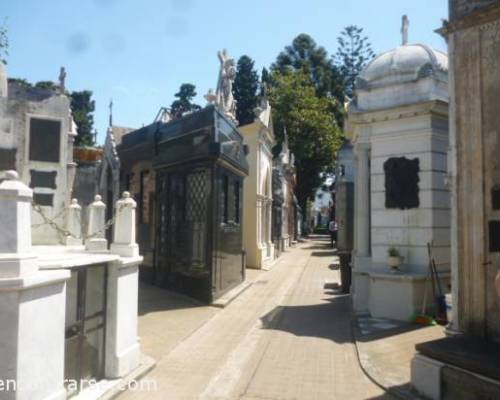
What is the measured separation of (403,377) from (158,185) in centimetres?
892

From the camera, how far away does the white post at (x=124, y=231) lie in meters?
6.02

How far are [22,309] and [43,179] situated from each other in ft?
34.6

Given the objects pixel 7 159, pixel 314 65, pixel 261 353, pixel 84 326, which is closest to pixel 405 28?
pixel 261 353

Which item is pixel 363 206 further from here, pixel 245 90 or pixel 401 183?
pixel 245 90

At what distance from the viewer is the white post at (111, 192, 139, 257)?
237 inches

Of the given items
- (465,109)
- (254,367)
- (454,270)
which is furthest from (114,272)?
(465,109)

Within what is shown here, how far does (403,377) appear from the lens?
234 inches

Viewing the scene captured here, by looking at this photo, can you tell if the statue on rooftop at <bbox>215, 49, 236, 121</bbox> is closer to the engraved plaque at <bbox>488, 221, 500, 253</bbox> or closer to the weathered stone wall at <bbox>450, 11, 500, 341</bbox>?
the weathered stone wall at <bbox>450, 11, 500, 341</bbox>

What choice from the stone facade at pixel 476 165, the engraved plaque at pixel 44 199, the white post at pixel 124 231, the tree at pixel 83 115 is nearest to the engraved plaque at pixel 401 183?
the stone facade at pixel 476 165

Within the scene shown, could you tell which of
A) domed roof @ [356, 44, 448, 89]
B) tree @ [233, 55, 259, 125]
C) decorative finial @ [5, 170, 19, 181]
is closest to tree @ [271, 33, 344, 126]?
tree @ [233, 55, 259, 125]

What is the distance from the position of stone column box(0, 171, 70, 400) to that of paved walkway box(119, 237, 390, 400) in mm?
1486

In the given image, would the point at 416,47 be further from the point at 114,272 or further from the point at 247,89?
the point at 247,89

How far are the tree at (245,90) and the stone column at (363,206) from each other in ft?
103

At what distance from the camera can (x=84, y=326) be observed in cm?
511
